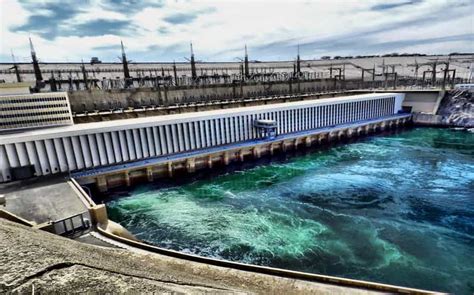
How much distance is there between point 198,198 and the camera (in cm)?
2047

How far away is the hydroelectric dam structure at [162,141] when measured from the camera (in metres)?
19.4

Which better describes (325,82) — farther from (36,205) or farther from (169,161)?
(36,205)

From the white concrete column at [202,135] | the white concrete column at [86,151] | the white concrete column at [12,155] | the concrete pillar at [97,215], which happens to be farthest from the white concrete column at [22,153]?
the white concrete column at [202,135]

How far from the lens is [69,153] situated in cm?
2064

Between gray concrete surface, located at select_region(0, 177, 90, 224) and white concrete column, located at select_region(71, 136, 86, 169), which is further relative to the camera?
white concrete column, located at select_region(71, 136, 86, 169)

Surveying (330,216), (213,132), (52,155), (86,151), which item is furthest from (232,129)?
(52,155)

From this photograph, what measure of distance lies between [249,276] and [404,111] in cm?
4882

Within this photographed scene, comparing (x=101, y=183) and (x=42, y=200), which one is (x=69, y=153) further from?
(x=42, y=200)

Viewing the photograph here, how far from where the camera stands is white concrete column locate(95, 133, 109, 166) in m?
21.8

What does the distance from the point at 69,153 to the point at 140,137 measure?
5.36 m

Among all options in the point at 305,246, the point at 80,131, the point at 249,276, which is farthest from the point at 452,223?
the point at 80,131

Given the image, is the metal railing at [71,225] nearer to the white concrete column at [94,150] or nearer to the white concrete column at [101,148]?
the white concrete column at [94,150]

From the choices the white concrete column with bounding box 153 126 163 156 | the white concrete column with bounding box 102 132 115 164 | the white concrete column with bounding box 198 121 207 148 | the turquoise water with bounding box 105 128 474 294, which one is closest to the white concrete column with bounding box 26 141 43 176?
the white concrete column with bounding box 102 132 115 164

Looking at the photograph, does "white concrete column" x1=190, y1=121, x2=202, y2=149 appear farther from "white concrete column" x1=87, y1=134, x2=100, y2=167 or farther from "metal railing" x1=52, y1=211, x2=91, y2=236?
"metal railing" x1=52, y1=211, x2=91, y2=236
